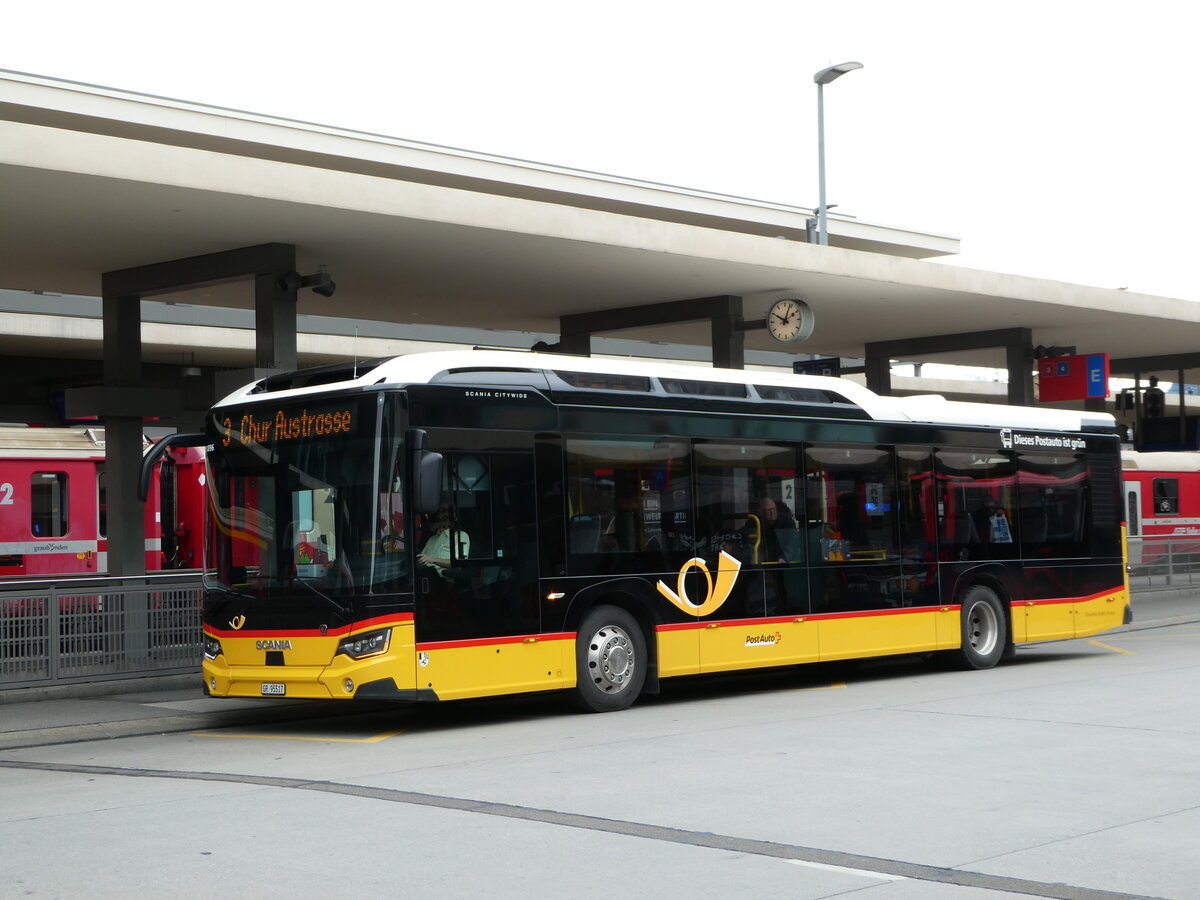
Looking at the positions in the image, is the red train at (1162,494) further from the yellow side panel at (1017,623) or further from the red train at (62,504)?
the red train at (62,504)

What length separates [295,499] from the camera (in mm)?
12430

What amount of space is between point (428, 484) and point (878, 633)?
6.22m

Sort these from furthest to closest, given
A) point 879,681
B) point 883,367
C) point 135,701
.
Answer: point 883,367, point 879,681, point 135,701

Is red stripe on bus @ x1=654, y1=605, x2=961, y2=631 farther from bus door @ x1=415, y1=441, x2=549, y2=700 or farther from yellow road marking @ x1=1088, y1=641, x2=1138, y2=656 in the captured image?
yellow road marking @ x1=1088, y1=641, x2=1138, y2=656

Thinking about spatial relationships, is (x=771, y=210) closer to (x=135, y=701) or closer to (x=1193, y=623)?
(x=1193, y=623)

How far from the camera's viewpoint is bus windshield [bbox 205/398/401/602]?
472 inches

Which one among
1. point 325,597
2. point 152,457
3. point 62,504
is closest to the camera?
point 325,597

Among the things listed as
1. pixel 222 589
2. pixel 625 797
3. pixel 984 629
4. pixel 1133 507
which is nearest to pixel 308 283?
pixel 222 589

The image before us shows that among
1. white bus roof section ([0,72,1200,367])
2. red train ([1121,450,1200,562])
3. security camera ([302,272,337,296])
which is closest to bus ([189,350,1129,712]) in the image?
white bus roof section ([0,72,1200,367])

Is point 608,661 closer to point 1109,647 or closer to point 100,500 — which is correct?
point 1109,647

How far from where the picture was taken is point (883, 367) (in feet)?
96.8

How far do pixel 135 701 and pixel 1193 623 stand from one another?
17.0 m

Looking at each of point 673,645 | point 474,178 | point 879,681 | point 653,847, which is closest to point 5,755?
point 673,645

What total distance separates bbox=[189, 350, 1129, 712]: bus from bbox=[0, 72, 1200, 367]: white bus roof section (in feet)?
9.06
